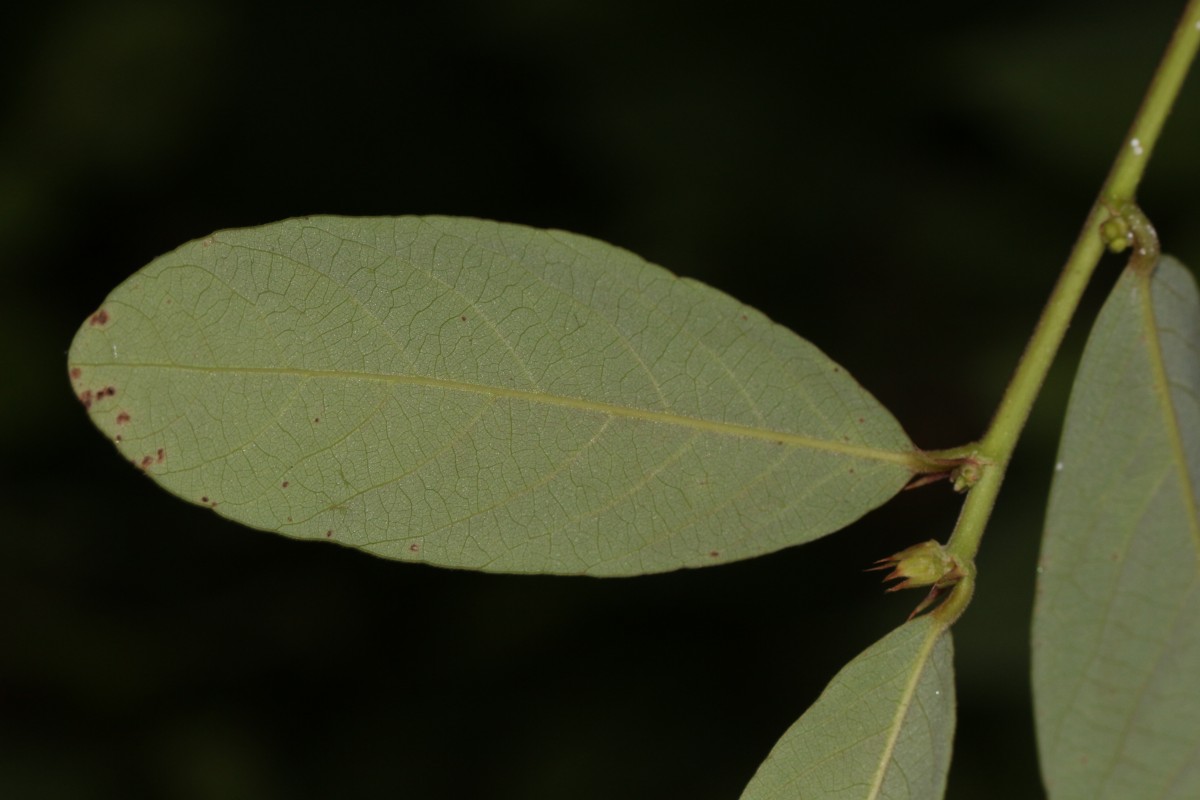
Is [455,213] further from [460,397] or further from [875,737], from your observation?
[875,737]

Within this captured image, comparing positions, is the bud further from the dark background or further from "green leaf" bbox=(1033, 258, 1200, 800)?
the dark background

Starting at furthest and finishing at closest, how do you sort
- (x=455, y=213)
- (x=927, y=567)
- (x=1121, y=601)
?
(x=455, y=213), (x=927, y=567), (x=1121, y=601)

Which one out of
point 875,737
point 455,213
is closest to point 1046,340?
point 875,737

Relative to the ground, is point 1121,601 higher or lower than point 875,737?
higher

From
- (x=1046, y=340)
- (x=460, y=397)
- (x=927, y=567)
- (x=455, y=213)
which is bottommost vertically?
(x=927, y=567)

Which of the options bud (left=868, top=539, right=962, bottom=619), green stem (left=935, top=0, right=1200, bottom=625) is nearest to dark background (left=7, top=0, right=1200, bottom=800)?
green stem (left=935, top=0, right=1200, bottom=625)

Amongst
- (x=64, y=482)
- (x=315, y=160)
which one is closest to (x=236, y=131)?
(x=315, y=160)

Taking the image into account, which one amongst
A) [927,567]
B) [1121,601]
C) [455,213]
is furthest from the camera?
[455,213]
